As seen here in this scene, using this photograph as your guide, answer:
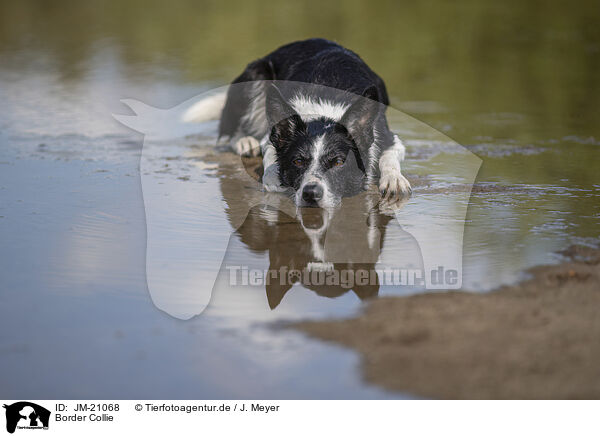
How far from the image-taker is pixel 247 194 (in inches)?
185

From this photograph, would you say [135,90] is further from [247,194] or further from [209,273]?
[209,273]

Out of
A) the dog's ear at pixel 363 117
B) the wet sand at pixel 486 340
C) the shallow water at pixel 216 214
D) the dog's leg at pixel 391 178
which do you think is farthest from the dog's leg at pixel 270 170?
the wet sand at pixel 486 340

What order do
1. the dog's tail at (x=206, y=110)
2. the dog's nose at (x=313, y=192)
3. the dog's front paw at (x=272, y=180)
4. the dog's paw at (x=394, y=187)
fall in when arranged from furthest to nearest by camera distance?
1. the dog's tail at (x=206, y=110)
2. the dog's front paw at (x=272, y=180)
3. the dog's paw at (x=394, y=187)
4. the dog's nose at (x=313, y=192)

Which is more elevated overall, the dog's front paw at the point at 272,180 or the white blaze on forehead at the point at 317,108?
the white blaze on forehead at the point at 317,108

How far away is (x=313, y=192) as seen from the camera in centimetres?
434

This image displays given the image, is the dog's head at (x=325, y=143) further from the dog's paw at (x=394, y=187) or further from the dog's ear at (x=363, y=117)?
the dog's paw at (x=394, y=187)

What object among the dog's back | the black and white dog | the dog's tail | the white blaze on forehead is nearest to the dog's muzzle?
the black and white dog

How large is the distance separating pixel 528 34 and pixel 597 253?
9.55 metres

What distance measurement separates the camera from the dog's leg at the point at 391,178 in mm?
4578

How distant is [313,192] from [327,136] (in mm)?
552

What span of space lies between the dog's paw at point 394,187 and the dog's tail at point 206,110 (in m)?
2.78

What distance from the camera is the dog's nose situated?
14.2 ft
